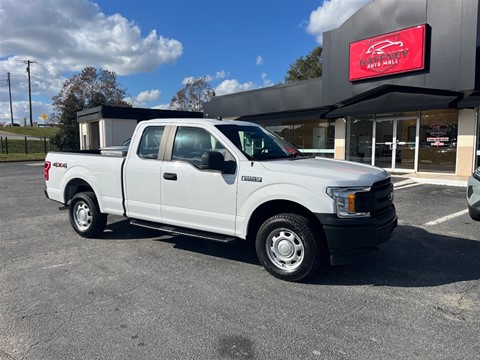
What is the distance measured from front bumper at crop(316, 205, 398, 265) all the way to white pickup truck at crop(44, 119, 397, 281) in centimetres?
1

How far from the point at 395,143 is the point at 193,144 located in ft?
40.7

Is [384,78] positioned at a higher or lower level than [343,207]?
higher

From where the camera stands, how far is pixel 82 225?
642 cm

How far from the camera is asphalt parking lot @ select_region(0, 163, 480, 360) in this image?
3.08 meters

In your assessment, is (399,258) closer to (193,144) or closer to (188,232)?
(188,232)

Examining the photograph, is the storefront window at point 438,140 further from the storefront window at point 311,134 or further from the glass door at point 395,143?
the storefront window at point 311,134

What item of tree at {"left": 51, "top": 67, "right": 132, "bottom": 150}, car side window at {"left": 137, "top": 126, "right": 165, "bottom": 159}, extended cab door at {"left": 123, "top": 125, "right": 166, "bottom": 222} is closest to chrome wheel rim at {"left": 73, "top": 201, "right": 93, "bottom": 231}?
extended cab door at {"left": 123, "top": 125, "right": 166, "bottom": 222}

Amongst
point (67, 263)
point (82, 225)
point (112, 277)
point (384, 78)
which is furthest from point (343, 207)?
point (384, 78)

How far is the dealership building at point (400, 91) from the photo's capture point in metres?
12.7

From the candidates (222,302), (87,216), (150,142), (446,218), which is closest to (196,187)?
(150,142)

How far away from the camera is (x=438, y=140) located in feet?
46.9

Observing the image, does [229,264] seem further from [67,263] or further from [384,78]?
[384,78]

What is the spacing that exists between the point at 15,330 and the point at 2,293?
1023 millimetres

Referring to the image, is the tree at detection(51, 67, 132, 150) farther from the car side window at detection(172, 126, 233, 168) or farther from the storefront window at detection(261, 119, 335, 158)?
the car side window at detection(172, 126, 233, 168)
